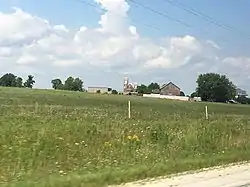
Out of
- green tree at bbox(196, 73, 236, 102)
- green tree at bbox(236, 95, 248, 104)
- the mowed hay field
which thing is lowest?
the mowed hay field

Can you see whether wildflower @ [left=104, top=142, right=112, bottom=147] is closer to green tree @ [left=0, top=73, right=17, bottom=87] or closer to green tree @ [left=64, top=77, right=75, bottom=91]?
green tree @ [left=0, top=73, right=17, bottom=87]

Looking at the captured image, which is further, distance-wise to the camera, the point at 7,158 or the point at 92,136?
the point at 92,136

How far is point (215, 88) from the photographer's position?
424ft

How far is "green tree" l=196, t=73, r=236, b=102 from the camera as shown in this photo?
128125 mm

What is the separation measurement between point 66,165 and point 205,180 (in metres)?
3.76

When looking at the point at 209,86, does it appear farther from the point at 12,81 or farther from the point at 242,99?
the point at 12,81

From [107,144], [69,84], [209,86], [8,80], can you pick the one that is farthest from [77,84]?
[107,144]

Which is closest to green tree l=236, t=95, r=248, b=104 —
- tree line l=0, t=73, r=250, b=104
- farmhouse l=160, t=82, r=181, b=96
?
tree line l=0, t=73, r=250, b=104

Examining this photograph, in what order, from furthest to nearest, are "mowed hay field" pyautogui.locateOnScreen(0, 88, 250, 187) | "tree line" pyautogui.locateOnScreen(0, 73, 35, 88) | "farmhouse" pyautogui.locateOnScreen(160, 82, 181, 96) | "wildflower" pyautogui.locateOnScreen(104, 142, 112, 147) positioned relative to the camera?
"farmhouse" pyautogui.locateOnScreen(160, 82, 181, 96)
"tree line" pyautogui.locateOnScreen(0, 73, 35, 88)
"wildflower" pyautogui.locateOnScreen(104, 142, 112, 147)
"mowed hay field" pyautogui.locateOnScreen(0, 88, 250, 187)

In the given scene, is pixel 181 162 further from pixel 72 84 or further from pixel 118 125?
pixel 72 84

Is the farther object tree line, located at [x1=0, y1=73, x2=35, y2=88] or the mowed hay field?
tree line, located at [x1=0, y1=73, x2=35, y2=88]

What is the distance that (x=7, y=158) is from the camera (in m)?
13.2

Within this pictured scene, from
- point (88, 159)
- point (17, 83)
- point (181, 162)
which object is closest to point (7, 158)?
point (88, 159)

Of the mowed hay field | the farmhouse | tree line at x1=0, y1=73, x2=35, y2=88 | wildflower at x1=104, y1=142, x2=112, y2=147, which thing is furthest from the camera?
the farmhouse
